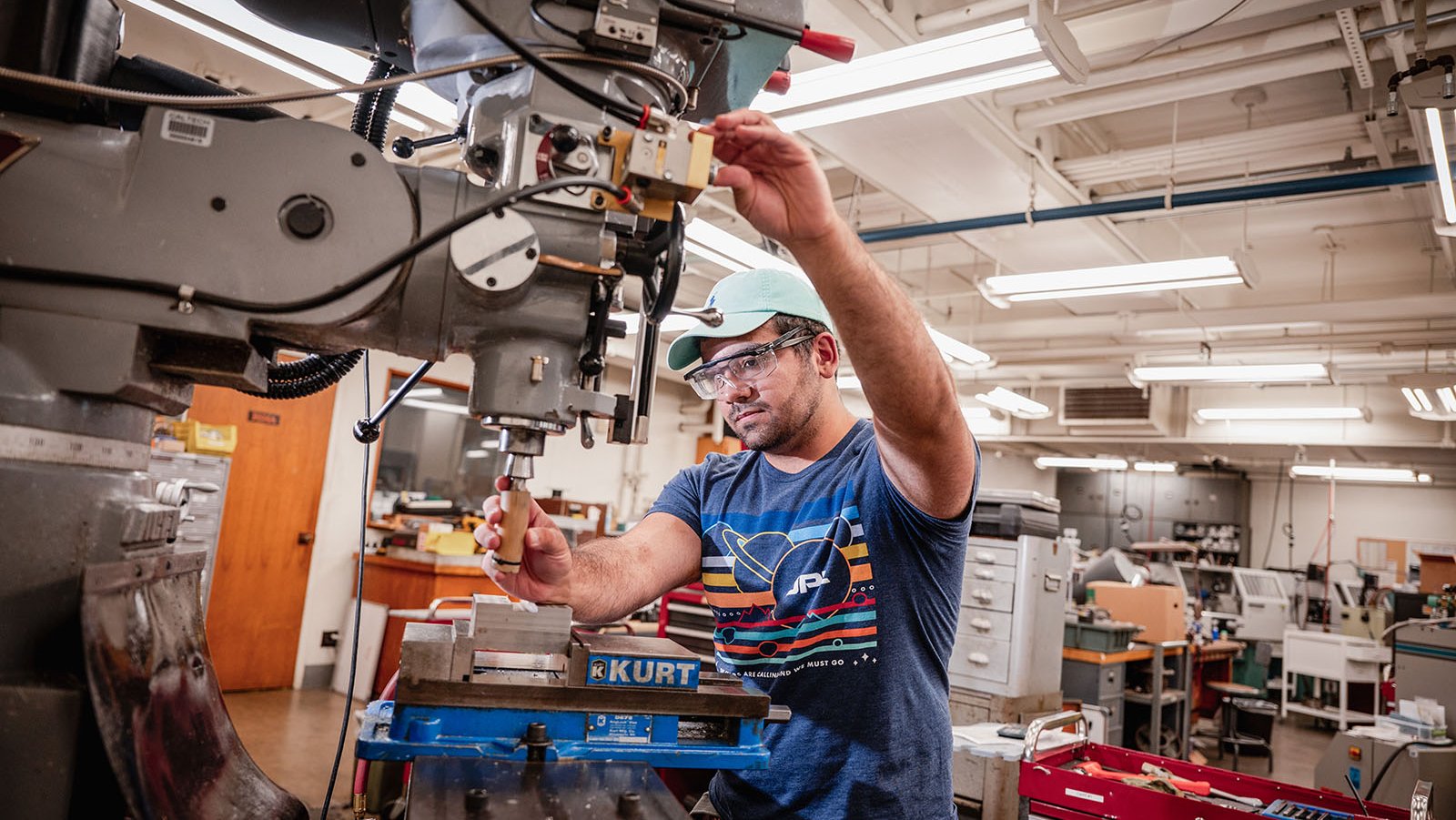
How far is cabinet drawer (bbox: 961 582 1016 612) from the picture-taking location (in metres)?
3.26

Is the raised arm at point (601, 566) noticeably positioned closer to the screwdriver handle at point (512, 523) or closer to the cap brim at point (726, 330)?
the screwdriver handle at point (512, 523)

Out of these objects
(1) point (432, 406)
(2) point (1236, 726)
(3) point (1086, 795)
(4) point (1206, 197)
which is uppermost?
(4) point (1206, 197)

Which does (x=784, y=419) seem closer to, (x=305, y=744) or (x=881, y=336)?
(x=881, y=336)

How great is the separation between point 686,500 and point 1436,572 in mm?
6961

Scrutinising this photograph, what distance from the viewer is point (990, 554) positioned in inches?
130

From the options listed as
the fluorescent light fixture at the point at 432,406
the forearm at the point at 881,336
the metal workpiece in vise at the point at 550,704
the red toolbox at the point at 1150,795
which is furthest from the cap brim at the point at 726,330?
the fluorescent light fixture at the point at 432,406

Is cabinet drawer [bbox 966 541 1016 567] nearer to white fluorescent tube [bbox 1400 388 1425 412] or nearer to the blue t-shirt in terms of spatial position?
the blue t-shirt

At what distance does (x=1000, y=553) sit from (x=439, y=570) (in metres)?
3.42

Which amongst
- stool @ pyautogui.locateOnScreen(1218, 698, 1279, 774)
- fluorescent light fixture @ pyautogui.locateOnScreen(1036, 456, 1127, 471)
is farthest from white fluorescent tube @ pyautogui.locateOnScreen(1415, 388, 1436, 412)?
fluorescent light fixture @ pyautogui.locateOnScreen(1036, 456, 1127, 471)

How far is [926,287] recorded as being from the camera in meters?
7.21

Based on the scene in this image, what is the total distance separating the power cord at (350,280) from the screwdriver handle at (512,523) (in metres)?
0.26

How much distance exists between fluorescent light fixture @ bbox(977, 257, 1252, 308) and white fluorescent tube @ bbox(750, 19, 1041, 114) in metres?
1.84

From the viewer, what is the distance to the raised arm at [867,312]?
0.84m

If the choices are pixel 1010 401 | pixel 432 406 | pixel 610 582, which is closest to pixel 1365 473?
pixel 1010 401
